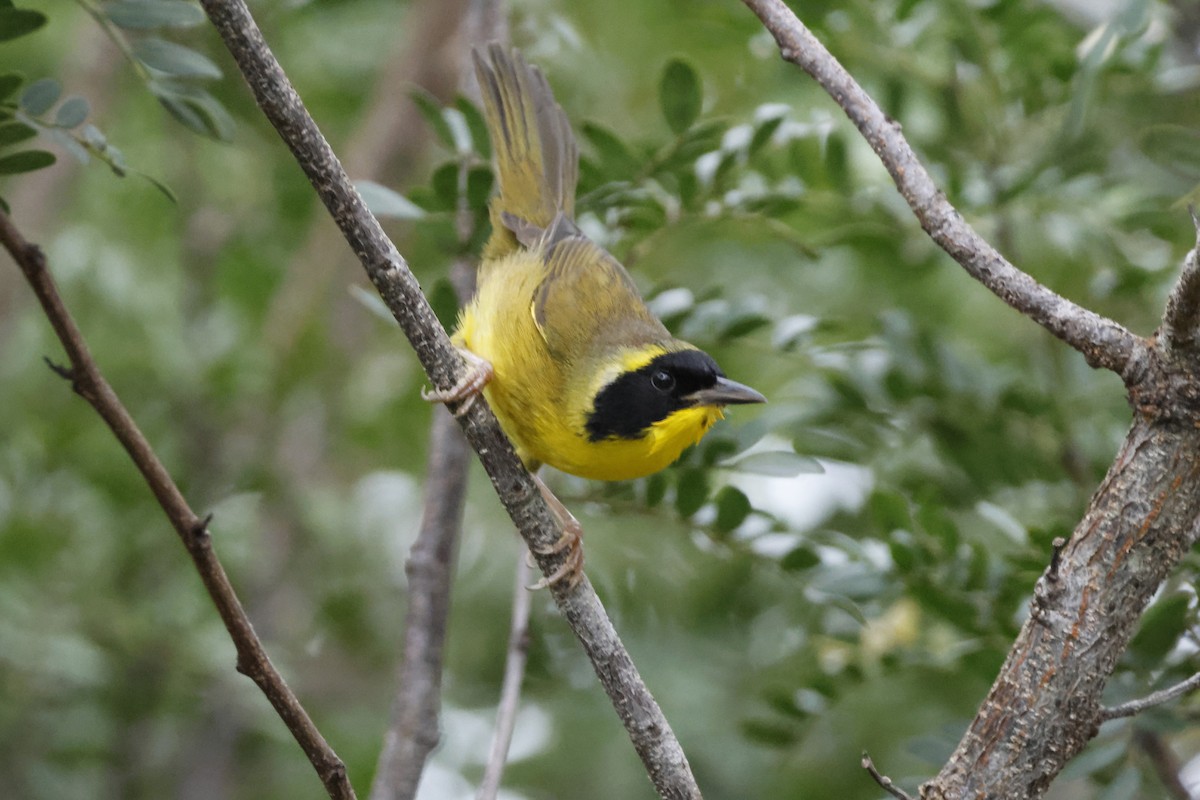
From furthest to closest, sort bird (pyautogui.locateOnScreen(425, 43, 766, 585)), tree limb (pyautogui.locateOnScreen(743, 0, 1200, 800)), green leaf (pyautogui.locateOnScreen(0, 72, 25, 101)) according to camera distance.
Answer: bird (pyautogui.locateOnScreen(425, 43, 766, 585)) → green leaf (pyautogui.locateOnScreen(0, 72, 25, 101)) → tree limb (pyautogui.locateOnScreen(743, 0, 1200, 800))

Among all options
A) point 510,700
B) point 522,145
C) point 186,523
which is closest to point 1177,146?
point 522,145

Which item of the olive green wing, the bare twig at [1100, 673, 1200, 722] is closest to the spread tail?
the olive green wing

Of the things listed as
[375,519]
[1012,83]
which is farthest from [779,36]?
[375,519]

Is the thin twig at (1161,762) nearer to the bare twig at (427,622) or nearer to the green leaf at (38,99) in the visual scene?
the bare twig at (427,622)

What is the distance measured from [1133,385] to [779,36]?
2.39 feet

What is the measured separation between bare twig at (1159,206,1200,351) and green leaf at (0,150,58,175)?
1.53 m

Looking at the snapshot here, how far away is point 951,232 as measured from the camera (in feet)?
5.51

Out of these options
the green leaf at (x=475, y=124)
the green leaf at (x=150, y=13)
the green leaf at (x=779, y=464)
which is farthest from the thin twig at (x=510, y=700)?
the green leaf at (x=150, y=13)

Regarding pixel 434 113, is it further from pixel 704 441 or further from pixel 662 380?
pixel 704 441

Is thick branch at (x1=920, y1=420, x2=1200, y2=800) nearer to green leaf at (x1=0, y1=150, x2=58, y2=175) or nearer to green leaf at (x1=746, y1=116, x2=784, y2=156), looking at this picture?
green leaf at (x1=746, y1=116, x2=784, y2=156)

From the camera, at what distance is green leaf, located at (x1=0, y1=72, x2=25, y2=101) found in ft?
5.80

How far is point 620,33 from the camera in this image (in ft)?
12.3

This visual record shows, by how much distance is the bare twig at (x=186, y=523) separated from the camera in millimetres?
1461

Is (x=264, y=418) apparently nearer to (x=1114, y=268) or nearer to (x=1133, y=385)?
(x=1114, y=268)
